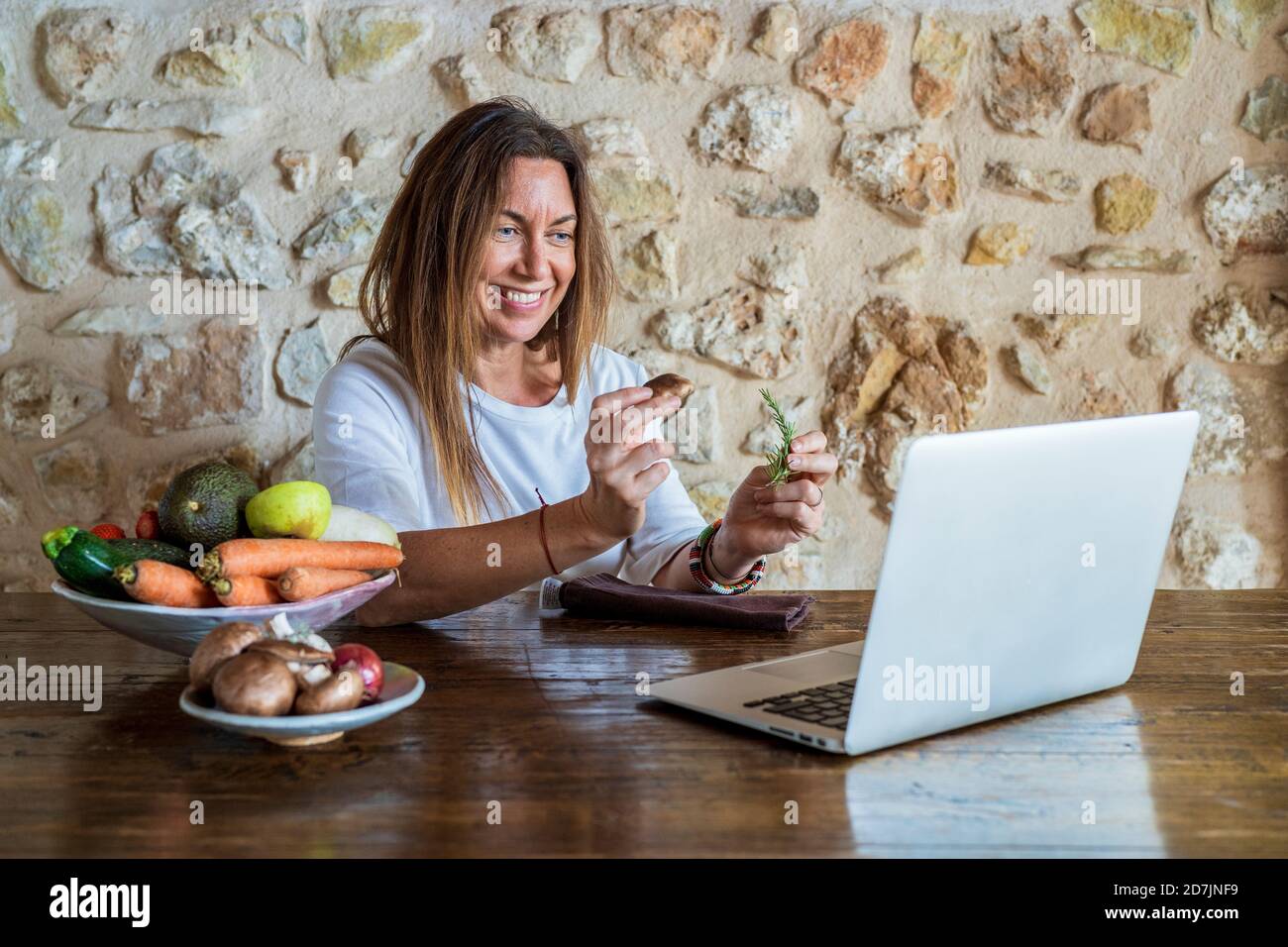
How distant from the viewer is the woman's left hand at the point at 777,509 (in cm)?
150

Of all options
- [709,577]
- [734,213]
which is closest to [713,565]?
[709,577]

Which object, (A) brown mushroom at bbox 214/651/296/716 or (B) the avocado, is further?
(B) the avocado

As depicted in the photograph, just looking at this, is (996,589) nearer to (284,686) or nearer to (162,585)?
(284,686)

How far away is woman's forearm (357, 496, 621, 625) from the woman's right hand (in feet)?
0.15

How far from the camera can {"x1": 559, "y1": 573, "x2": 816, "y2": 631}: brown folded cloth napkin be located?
145 centimetres

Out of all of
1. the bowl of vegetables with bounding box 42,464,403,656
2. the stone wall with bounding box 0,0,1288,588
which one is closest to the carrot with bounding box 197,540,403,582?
the bowl of vegetables with bounding box 42,464,403,656

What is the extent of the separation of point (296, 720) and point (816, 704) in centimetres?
44

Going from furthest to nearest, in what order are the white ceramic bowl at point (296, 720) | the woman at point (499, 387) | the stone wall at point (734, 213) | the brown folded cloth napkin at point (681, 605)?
the stone wall at point (734, 213)
the woman at point (499, 387)
the brown folded cloth napkin at point (681, 605)
the white ceramic bowl at point (296, 720)

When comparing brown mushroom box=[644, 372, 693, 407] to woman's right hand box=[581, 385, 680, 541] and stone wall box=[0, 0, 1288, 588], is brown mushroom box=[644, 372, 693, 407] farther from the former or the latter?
stone wall box=[0, 0, 1288, 588]

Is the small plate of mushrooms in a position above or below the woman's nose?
below

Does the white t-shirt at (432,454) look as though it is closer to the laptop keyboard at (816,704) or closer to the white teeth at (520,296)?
the white teeth at (520,296)

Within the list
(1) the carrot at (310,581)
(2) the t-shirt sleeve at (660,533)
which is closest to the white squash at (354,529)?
(1) the carrot at (310,581)
